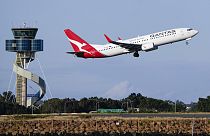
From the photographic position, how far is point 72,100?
19812 cm

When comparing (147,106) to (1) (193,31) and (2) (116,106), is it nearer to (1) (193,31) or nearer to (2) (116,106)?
(2) (116,106)

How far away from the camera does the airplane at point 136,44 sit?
370ft

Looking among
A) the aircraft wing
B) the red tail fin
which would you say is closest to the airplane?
the aircraft wing

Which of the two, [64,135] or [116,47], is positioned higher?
[116,47]

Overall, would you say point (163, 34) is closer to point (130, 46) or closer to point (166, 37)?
point (166, 37)

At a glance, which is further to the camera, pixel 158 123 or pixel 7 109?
pixel 7 109

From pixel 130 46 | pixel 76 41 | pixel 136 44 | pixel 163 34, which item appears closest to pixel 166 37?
pixel 163 34

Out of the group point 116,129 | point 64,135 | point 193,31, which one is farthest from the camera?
point 193,31

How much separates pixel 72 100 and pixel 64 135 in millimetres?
137355

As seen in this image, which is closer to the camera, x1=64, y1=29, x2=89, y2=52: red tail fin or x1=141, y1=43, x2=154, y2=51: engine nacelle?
x1=141, y1=43, x2=154, y2=51: engine nacelle

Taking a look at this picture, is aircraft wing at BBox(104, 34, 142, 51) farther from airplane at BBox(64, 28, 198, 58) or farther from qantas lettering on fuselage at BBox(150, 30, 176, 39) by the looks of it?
qantas lettering on fuselage at BBox(150, 30, 176, 39)

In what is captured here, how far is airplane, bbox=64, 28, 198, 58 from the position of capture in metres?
113

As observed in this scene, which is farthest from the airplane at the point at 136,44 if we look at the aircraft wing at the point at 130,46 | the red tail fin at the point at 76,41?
the red tail fin at the point at 76,41

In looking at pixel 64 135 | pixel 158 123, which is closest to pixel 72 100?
pixel 158 123
